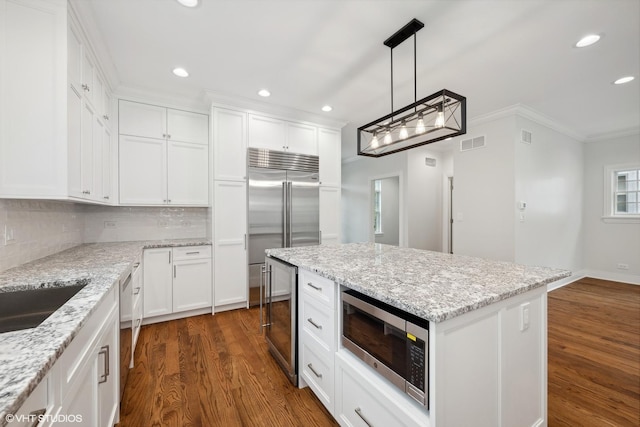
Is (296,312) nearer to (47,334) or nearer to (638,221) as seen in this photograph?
(47,334)

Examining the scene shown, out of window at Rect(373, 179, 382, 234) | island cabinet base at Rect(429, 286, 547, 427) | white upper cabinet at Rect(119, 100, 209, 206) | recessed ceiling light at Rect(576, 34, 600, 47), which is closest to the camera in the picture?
island cabinet base at Rect(429, 286, 547, 427)

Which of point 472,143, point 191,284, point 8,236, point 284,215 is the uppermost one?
point 472,143

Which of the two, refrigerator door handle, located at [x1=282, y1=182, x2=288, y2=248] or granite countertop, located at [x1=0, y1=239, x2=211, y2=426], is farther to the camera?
refrigerator door handle, located at [x1=282, y1=182, x2=288, y2=248]

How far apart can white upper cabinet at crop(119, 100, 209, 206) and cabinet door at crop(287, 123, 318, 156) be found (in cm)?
113

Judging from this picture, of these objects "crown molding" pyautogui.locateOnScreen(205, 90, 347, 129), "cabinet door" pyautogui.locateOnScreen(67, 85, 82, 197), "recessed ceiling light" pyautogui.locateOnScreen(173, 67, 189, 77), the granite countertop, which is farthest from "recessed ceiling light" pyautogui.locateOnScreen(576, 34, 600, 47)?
"cabinet door" pyautogui.locateOnScreen(67, 85, 82, 197)

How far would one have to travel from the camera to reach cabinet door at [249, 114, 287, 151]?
354 cm

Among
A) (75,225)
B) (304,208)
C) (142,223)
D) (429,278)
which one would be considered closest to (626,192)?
(304,208)

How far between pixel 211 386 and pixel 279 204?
86.2 inches

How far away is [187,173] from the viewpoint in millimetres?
3418

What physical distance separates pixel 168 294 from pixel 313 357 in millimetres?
2172

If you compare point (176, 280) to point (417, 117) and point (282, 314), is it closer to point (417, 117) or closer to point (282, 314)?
point (282, 314)

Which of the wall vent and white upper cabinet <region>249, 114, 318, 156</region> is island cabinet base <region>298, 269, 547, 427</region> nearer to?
white upper cabinet <region>249, 114, 318, 156</region>

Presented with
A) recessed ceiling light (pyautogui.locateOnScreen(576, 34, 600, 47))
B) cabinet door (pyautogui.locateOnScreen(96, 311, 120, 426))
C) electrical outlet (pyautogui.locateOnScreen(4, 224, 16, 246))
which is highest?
recessed ceiling light (pyautogui.locateOnScreen(576, 34, 600, 47))

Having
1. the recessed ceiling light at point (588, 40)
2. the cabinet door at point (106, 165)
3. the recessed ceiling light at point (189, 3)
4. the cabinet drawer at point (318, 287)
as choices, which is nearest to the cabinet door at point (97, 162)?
the cabinet door at point (106, 165)
